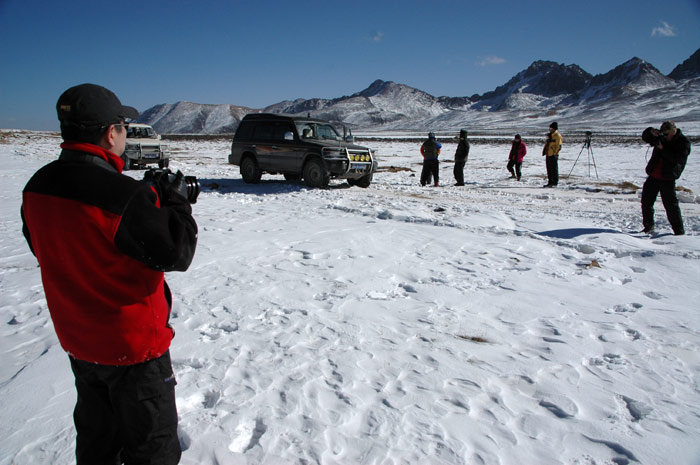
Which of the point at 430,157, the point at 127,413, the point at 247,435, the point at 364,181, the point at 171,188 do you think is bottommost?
the point at 247,435

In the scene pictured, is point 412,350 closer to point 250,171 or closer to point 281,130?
point 281,130

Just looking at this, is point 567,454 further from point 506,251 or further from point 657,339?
point 506,251

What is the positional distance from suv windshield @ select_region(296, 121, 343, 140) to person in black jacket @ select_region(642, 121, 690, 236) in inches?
310

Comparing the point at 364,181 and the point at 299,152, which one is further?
the point at 364,181

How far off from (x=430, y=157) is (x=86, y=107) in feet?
39.9

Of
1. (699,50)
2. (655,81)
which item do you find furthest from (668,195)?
(699,50)

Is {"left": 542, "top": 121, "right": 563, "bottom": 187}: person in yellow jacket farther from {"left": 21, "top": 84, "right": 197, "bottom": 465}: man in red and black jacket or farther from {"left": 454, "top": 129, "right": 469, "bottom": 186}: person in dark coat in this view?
{"left": 21, "top": 84, "right": 197, "bottom": 465}: man in red and black jacket

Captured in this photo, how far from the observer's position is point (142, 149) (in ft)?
54.6

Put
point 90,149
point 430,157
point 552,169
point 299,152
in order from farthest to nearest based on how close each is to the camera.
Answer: point 430,157 → point 552,169 → point 299,152 → point 90,149

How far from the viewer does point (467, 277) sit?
512 centimetres

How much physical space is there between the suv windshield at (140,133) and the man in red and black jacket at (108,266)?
17.2 m

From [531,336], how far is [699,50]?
24247 centimetres

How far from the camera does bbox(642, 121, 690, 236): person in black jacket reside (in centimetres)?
670

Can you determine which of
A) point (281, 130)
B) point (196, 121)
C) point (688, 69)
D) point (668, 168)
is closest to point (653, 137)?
point (668, 168)
